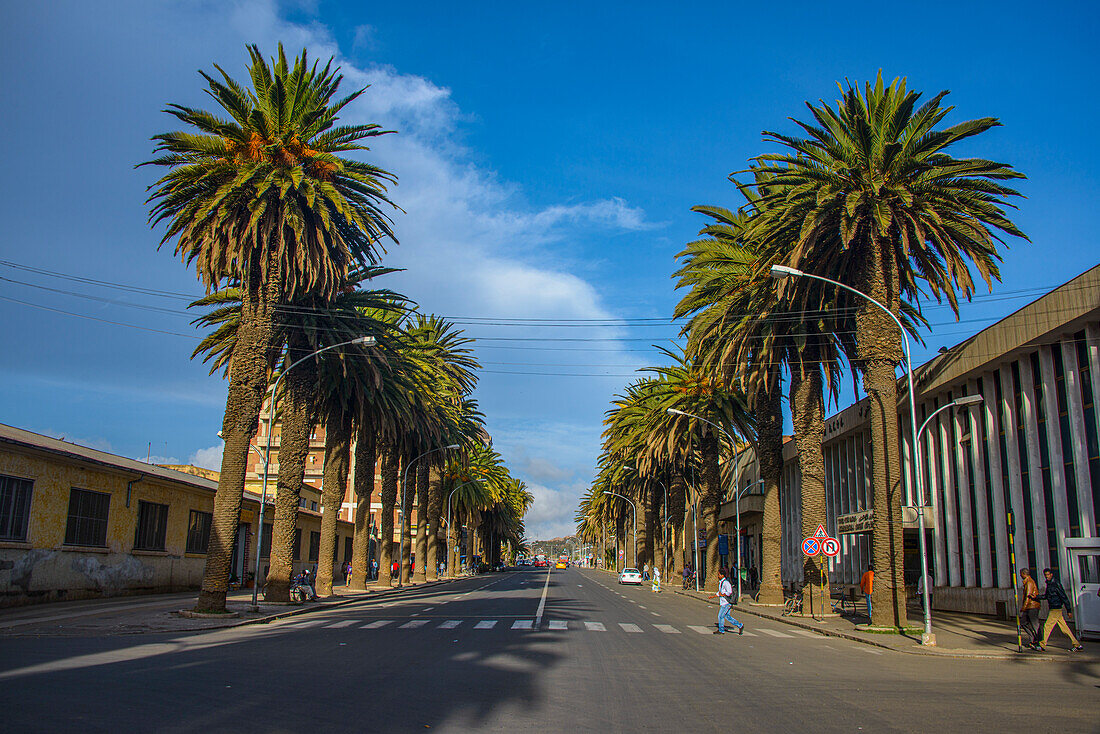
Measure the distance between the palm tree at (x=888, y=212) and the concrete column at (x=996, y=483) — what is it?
4493mm

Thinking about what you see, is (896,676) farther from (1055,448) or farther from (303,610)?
(303,610)

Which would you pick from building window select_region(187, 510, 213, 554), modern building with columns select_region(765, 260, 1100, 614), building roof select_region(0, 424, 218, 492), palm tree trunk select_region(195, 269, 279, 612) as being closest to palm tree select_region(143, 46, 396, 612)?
palm tree trunk select_region(195, 269, 279, 612)

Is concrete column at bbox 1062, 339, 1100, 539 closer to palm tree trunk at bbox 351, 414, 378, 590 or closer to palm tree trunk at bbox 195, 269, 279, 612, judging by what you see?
palm tree trunk at bbox 195, 269, 279, 612

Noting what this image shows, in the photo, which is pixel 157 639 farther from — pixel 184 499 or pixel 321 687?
pixel 184 499

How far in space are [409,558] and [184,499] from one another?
28600 millimetres

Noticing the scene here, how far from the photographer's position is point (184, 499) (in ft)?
120

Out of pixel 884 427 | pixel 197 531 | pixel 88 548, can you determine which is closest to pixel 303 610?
pixel 88 548

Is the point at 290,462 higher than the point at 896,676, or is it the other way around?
the point at 290,462

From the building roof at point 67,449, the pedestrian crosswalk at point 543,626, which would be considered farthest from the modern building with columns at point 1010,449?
the building roof at point 67,449

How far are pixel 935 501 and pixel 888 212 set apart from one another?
14005mm

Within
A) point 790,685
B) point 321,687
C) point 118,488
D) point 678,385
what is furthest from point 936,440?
point 118,488

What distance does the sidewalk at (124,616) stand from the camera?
1941 cm

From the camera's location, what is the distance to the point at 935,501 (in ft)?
104

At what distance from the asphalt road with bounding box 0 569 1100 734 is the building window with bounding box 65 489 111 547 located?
11200 millimetres
